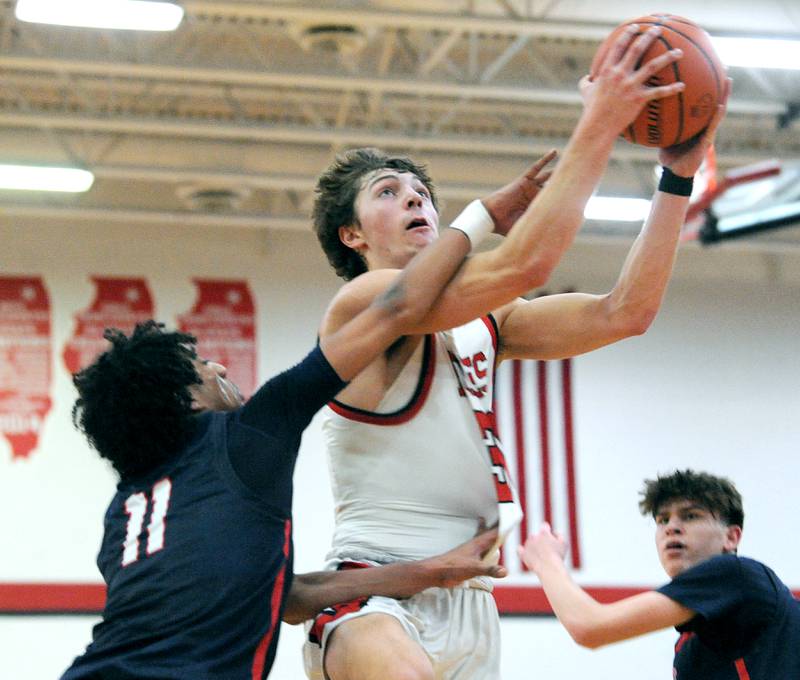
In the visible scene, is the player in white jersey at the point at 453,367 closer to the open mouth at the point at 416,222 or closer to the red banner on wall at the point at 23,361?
the open mouth at the point at 416,222

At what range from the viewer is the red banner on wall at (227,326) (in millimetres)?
13750

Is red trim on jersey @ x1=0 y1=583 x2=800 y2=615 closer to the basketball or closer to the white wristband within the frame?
the white wristband

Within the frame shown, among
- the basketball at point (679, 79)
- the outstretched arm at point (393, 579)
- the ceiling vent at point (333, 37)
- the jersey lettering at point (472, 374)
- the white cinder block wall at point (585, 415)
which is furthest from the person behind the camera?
the white cinder block wall at point (585, 415)

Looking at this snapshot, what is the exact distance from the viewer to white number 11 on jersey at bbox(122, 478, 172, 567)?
311 cm

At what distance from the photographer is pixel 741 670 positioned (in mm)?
3799

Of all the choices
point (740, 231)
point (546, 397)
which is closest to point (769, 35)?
point (740, 231)

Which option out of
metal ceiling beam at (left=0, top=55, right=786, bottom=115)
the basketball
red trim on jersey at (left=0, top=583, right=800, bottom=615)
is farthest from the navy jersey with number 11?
red trim on jersey at (left=0, top=583, right=800, bottom=615)

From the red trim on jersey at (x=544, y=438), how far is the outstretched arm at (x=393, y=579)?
10.5 m

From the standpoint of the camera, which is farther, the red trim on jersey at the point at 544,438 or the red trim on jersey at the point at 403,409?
the red trim on jersey at the point at 544,438

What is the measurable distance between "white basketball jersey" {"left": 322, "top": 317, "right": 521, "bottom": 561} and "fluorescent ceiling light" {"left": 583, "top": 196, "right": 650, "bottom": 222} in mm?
9502

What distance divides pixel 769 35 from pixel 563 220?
7.29m

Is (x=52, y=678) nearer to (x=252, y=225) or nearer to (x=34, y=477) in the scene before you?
(x=34, y=477)

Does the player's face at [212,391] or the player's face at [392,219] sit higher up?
the player's face at [392,219]

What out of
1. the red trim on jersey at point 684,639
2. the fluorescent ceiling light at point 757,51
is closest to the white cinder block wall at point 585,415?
the fluorescent ceiling light at point 757,51
